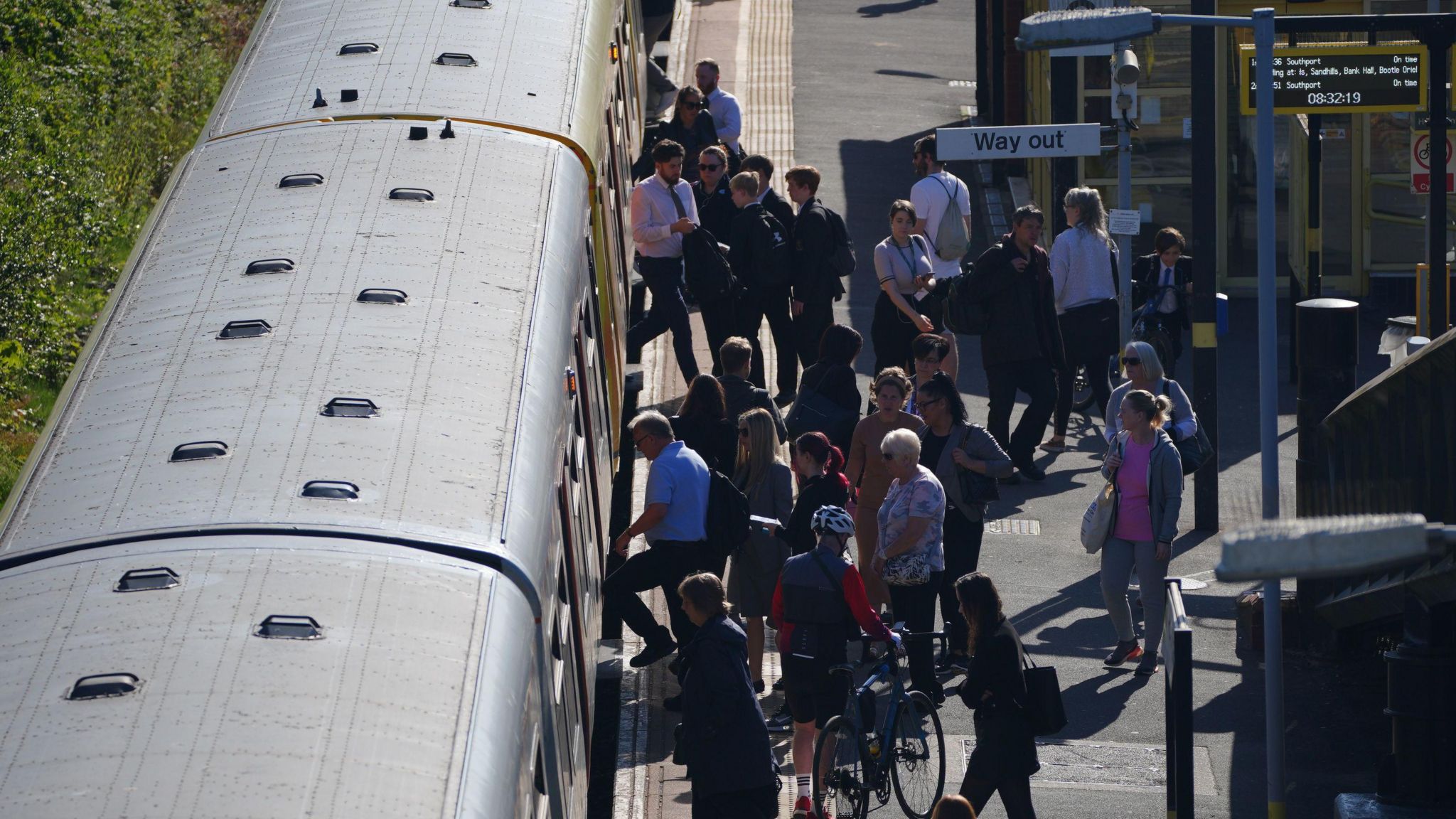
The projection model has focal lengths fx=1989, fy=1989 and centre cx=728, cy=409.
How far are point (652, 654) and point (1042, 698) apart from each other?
2734 millimetres

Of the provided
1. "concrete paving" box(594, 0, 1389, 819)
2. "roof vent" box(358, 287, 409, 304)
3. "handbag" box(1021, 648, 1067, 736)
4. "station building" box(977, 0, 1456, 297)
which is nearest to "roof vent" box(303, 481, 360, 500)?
"roof vent" box(358, 287, 409, 304)

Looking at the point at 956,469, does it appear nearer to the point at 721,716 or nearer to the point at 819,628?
the point at 819,628

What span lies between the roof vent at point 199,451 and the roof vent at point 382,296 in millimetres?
1076

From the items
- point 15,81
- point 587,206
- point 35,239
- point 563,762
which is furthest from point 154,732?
point 15,81

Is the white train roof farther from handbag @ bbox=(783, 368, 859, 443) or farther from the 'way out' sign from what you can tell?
the 'way out' sign

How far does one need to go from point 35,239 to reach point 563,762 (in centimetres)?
805

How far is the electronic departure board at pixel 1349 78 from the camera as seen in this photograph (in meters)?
12.7

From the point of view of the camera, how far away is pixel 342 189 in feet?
25.8

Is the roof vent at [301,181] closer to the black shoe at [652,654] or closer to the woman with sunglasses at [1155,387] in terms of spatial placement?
the black shoe at [652,654]

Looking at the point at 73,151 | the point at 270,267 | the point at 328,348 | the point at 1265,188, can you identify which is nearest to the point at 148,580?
the point at 328,348

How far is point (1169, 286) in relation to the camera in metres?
14.9

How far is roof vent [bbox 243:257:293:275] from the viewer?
724 centimetres

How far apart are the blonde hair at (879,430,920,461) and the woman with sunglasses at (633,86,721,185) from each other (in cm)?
693

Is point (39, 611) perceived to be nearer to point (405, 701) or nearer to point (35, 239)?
point (405, 701)
